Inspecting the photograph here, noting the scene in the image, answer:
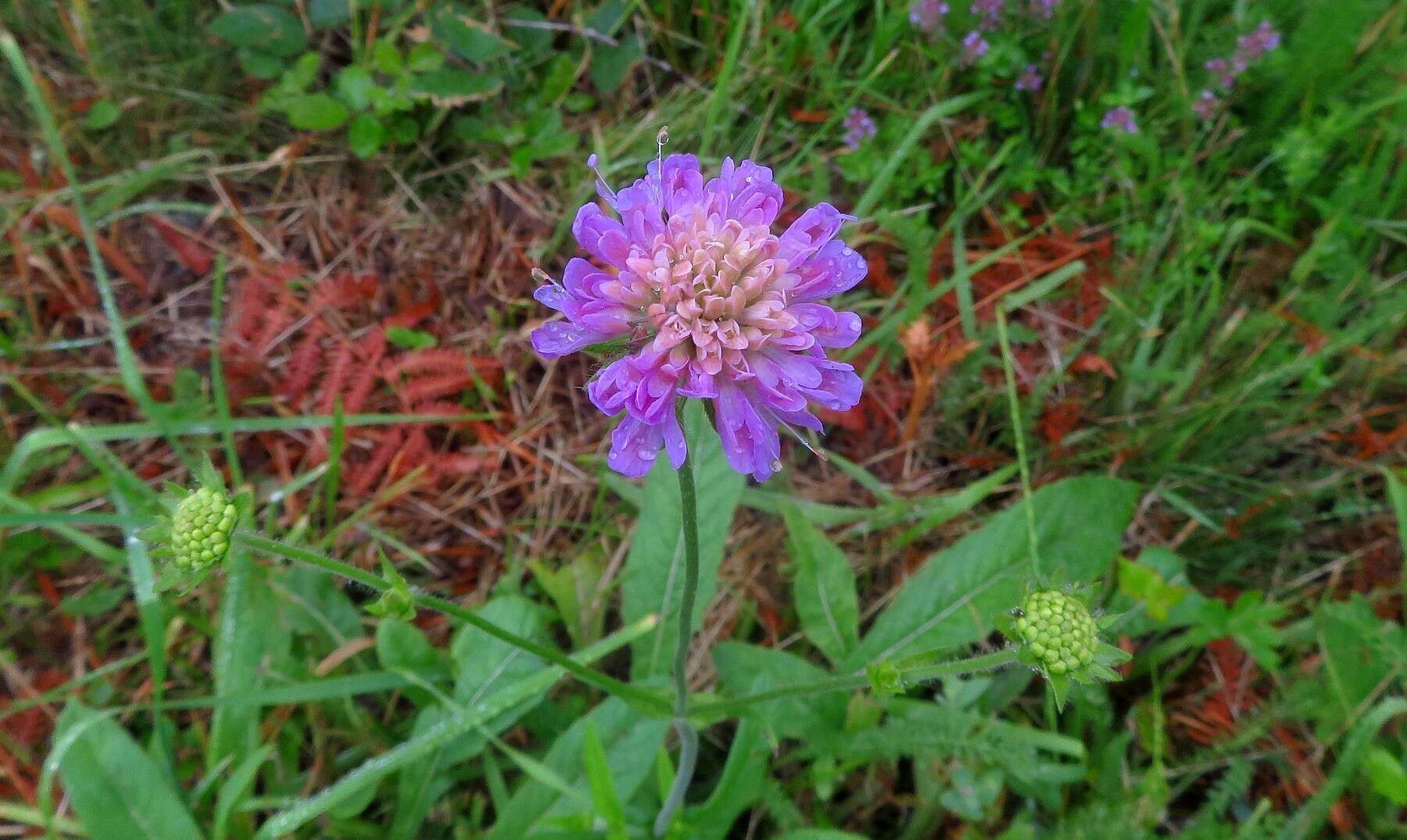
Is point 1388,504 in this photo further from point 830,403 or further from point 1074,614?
point 830,403

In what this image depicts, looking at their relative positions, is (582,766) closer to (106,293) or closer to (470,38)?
(106,293)

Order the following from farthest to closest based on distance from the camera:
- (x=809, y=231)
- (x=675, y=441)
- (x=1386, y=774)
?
(x=1386, y=774), (x=809, y=231), (x=675, y=441)

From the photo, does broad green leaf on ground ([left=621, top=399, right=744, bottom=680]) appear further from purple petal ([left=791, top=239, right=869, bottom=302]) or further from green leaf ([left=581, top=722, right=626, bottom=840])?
purple petal ([left=791, top=239, right=869, bottom=302])

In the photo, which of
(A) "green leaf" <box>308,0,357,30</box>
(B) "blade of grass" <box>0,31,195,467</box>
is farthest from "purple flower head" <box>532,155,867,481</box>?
(A) "green leaf" <box>308,0,357,30</box>

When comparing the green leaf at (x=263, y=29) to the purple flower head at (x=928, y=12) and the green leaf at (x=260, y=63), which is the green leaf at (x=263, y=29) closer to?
the green leaf at (x=260, y=63)

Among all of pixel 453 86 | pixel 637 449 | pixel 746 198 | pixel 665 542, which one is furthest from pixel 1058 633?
pixel 453 86

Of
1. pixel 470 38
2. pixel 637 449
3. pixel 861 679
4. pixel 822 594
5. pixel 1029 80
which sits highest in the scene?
pixel 1029 80

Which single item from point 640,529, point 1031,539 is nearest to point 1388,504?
point 1031,539
